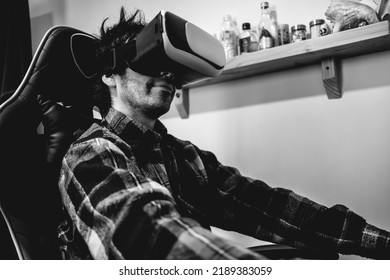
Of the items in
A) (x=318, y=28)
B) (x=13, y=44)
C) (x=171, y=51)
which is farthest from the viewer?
(x=13, y=44)

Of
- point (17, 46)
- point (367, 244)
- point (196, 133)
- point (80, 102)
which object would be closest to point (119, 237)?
point (80, 102)

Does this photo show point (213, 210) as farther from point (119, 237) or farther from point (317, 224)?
point (119, 237)

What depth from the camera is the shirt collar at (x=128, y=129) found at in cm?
83

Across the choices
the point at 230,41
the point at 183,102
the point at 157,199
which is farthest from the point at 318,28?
the point at 157,199

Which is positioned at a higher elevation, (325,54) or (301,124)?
(325,54)

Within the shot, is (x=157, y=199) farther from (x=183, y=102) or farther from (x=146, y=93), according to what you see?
(x=183, y=102)

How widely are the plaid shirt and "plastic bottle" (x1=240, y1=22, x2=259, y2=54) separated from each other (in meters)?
0.46

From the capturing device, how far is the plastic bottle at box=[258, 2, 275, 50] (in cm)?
119

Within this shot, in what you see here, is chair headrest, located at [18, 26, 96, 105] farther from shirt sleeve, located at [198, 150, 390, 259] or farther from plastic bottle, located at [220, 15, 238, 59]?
plastic bottle, located at [220, 15, 238, 59]

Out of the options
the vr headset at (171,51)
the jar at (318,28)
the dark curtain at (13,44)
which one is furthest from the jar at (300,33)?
the dark curtain at (13,44)

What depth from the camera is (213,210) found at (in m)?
0.95

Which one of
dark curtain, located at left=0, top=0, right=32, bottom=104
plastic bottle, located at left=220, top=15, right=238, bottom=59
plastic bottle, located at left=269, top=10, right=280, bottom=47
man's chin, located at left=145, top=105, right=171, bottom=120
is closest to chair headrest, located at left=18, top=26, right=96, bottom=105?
man's chin, located at left=145, top=105, right=171, bottom=120

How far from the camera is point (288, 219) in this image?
872 mm

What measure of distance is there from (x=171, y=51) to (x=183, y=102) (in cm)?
77
